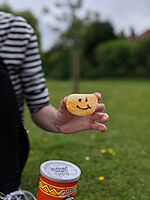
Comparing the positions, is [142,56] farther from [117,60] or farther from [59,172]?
[59,172]

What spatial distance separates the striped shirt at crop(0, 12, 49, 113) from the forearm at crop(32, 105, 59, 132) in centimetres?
2

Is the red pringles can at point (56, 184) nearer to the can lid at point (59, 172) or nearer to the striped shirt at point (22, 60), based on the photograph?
the can lid at point (59, 172)

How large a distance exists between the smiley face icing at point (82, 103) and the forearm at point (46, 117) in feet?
1.17

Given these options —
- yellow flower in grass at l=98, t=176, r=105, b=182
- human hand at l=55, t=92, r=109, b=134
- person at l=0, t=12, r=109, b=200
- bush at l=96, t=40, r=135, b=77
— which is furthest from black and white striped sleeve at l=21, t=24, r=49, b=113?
bush at l=96, t=40, r=135, b=77

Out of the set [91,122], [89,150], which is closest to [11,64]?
[91,122]

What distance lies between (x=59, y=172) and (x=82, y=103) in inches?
8.7

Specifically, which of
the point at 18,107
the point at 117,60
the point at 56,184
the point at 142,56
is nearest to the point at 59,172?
the point at 56,184

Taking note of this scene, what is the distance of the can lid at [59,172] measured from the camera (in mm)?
1295

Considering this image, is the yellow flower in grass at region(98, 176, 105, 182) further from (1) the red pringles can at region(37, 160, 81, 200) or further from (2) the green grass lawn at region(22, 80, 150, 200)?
(1) the red pringles can at region(37, 160, 81, 200)

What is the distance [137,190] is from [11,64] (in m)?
0.78

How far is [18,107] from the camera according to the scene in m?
1.69

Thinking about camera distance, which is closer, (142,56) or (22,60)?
(22,60)

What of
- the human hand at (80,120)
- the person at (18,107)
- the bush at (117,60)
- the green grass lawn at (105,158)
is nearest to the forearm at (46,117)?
the person at (18,107)

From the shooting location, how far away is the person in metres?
Result: 1.49
